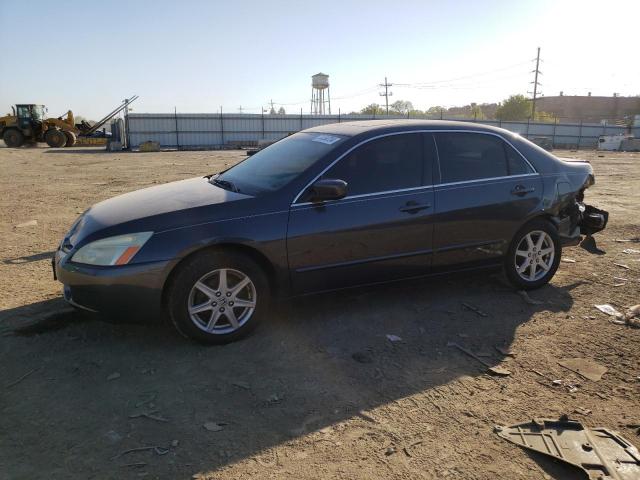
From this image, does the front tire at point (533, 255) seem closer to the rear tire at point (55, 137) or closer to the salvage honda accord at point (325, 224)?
the salvage honda accord at point (325, 224)

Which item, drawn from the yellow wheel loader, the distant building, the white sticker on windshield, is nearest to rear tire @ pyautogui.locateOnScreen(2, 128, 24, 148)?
the yellow wheel loader

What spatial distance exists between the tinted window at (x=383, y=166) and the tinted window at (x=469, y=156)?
9.9 inches

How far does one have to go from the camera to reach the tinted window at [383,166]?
411cm

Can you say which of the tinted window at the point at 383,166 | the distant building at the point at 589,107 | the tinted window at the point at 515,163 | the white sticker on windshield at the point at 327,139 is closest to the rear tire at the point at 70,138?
the white sticker on windshield at the point at 327,139

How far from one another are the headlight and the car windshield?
95cm

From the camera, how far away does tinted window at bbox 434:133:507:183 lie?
4523 mm

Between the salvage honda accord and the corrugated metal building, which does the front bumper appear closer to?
the salvage honda accord

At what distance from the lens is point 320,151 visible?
421 centimetres

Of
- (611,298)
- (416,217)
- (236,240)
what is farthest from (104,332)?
(611,298)

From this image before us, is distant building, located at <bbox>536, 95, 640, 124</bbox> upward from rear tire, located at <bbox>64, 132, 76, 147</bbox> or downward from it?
upward

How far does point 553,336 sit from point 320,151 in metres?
2.42

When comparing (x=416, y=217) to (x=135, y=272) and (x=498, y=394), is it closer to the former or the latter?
(x=498, y=394)

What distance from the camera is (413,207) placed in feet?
14.0

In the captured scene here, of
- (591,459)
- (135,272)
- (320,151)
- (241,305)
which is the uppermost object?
(320,151)
